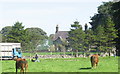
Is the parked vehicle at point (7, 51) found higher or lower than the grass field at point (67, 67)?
higher

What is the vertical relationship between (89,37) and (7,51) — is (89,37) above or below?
above

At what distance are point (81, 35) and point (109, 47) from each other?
7577mm

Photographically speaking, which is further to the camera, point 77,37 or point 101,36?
point 77,37

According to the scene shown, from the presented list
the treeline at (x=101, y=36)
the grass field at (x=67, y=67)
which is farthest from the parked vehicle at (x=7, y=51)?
the grass field at (x=67, y=67)

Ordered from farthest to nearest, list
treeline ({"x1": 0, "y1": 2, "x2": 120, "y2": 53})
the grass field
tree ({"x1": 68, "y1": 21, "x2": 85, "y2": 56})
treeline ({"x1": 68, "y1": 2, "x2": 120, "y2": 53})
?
tree ({"x1": 68, "y1": 21, "x2": 85, "y2": 56}), treeline ({"x1": 0, "y1": 2, "x2": 120, "y2": 53}), treeline ({"x1": 68, "y1": 2, "x2": 120, "y2": 53}), the grass field

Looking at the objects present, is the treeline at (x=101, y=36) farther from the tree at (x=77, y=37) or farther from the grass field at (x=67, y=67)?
the grass field at (x=67, y=67)

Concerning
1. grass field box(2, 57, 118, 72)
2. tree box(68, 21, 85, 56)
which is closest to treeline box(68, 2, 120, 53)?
tree box(68, 21, 85, 56)

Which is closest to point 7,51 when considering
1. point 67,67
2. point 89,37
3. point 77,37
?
point 77,37

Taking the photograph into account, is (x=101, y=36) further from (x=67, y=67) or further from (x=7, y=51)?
(x=67, y=67)

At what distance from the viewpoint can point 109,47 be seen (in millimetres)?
61594

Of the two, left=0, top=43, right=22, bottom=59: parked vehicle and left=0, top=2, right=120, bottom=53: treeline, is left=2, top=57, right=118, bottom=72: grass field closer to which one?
left=0, top=43, right=22, bottom=59: parked vehicle

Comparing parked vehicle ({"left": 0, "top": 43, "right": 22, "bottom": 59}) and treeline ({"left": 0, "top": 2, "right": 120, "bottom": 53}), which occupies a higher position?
treeline ({"left": 0, "top": 2, "right": 120, "bottom": 53})

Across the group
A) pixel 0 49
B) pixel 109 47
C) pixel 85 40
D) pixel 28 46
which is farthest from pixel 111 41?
pixel 0 49

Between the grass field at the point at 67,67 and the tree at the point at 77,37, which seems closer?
the grass field at the point at 67,67
